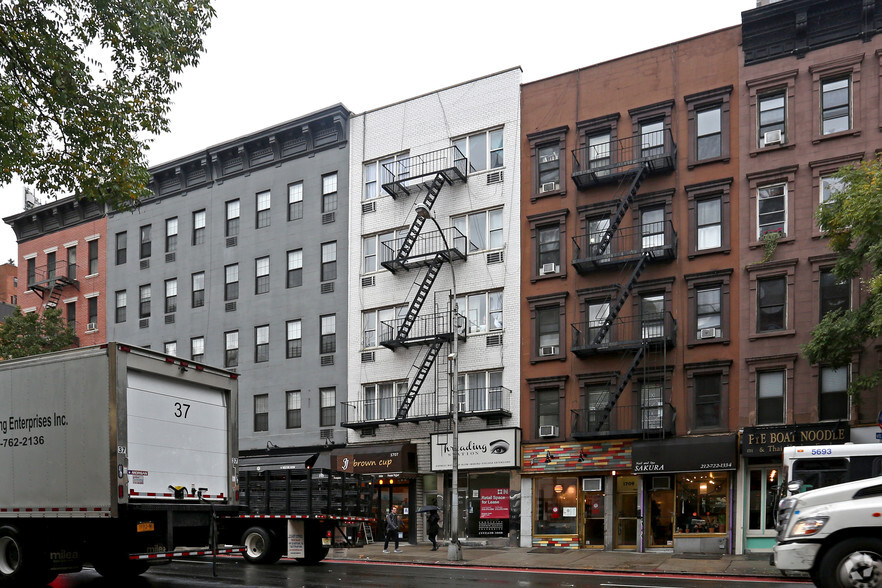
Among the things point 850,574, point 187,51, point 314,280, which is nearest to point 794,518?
point 850,574

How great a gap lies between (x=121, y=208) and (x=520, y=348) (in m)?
18.6

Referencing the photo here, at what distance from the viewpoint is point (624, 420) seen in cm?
3053

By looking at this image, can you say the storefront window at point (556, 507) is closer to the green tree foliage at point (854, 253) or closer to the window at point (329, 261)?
the green tree foliage at point (854, 253)

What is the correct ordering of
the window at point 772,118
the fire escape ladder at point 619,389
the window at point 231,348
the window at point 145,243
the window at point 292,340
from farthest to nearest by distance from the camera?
1. the window at point 145,243
2. the window at point 231,348
3. the window at point 292,340
4. the fire escape ladder at point 619,389
5. the window at point 772,118

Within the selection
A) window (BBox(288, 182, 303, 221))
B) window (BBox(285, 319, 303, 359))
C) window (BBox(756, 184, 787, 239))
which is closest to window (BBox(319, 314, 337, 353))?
window (BBox(285, 319, 303, 359))

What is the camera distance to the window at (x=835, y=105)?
28.5 meters

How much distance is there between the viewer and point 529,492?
106ft

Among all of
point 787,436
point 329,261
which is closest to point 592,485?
point 787,436

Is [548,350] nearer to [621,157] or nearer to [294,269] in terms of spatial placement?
[621,157]

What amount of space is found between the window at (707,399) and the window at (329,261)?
54.2ft

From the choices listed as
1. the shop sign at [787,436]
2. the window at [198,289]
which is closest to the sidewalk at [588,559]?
the shop sign at [787,436]

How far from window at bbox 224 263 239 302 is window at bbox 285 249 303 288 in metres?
3.20

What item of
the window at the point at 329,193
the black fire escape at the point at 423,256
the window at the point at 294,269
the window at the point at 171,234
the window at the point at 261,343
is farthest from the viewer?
the window at the point at 171,234

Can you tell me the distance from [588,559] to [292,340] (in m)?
18.4
